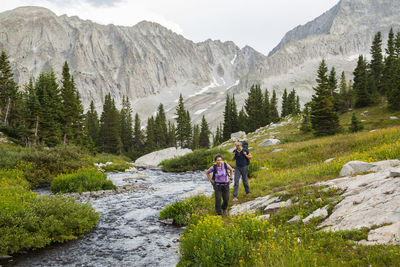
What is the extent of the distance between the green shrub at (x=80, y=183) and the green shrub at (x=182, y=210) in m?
9.25

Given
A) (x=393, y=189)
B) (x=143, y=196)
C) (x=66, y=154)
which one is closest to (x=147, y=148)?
(x=66, y=154)

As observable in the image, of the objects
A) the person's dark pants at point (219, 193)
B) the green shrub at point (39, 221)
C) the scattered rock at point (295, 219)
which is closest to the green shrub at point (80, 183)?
the green shrub at point (39, 221)

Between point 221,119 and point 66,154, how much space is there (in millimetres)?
156409

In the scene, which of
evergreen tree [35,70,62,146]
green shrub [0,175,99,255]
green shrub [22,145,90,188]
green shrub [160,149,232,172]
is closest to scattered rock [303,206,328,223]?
green shrub [0,175,99,255]

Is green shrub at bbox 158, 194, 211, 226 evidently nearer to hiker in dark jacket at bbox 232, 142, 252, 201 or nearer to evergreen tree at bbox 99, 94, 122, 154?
hiker in dark jacket at bbox 232, 142, 252, 201

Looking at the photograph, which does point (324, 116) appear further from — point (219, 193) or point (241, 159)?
point (219, 193)

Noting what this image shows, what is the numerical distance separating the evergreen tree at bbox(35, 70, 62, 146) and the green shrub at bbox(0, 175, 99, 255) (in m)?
35.2

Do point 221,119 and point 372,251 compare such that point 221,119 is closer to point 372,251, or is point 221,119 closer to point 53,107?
point 53,107

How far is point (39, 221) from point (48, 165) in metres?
14.1

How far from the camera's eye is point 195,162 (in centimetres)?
3531

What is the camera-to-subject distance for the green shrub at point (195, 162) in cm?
3431

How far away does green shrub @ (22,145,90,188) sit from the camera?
2023cm

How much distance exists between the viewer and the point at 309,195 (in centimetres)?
942

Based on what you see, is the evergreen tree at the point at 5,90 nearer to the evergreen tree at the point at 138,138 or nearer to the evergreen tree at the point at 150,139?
the evergreen tree at the point at 150,139
